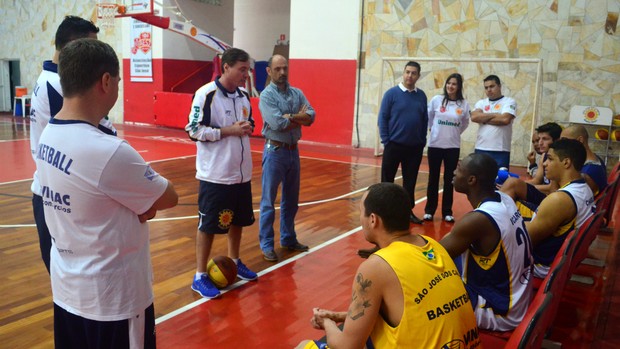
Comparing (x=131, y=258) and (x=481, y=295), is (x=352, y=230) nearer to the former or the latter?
(x=481, y=295)

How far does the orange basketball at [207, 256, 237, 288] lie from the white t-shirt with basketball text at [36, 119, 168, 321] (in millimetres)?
2105

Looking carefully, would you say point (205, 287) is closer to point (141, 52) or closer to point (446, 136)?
point (446, 136)

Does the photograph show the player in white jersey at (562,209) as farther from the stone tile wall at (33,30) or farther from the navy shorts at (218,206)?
the stone tile wall at (33,30)

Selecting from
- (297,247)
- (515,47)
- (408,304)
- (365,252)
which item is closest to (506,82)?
(515,47)

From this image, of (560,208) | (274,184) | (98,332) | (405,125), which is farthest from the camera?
(405,125)

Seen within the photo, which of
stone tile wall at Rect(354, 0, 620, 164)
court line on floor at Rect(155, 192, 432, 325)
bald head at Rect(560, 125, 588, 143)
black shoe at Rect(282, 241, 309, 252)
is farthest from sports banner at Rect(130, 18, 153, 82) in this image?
bald head at Rect(560, 125, 588, 143)

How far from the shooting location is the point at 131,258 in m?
1.96

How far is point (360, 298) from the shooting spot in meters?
1.83

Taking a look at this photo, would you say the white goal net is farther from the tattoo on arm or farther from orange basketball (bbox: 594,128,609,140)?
the tattoo on arm

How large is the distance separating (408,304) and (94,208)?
116 cm

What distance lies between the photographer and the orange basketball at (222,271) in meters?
4.10

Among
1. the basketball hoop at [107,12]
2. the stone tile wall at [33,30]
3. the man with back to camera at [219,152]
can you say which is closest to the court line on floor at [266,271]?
the man with back to camera at [219,152]

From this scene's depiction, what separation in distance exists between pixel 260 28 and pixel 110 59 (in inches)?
724

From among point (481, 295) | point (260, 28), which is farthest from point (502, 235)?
point (260, 28)
